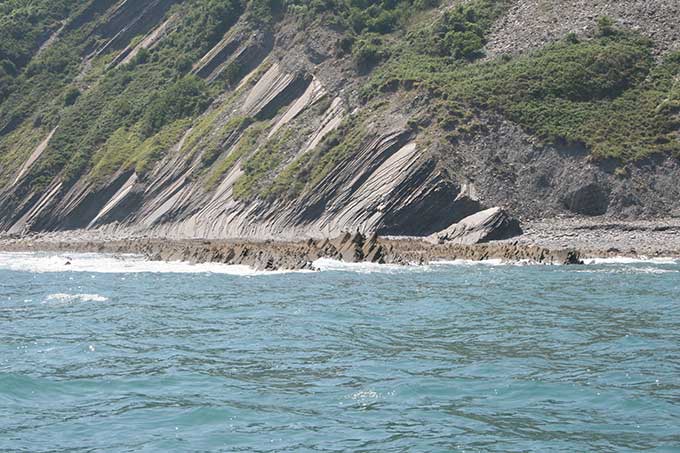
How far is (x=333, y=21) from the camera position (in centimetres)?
8031

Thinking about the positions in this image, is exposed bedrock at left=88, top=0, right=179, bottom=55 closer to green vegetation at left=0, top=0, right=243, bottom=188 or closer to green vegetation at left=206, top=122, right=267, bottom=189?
green vegetation at left=0, top=0, right=243, bottom=188

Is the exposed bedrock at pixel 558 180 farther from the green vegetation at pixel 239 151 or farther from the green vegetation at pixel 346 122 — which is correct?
the green vegetation at pixel 239 151

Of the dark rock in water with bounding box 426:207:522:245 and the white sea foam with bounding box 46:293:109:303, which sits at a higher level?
the white sea foam with bounding box 46:293:109:303

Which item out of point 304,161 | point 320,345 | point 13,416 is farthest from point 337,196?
point 13,416

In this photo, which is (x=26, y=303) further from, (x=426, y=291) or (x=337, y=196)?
(x=337, y=196)

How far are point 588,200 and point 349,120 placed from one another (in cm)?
1660

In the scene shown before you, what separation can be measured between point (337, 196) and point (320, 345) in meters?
39.5

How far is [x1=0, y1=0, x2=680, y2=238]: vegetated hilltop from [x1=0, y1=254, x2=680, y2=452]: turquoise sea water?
25507mm

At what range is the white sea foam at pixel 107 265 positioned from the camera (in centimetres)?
4453

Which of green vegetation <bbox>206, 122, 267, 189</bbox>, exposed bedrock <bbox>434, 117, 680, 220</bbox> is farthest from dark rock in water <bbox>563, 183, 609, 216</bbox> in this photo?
green vegetation <bbox>206, 122, 267, 189</bbox>

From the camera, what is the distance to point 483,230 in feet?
176

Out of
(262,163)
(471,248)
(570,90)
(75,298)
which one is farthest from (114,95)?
(75,298)

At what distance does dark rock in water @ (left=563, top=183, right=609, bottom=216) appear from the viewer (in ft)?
187

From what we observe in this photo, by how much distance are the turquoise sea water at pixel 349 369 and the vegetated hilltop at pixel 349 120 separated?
25.5 metres
